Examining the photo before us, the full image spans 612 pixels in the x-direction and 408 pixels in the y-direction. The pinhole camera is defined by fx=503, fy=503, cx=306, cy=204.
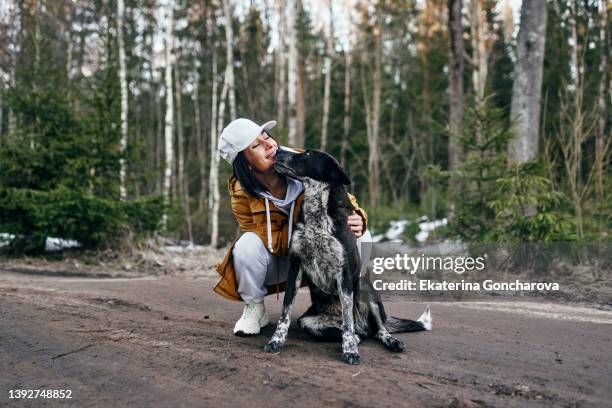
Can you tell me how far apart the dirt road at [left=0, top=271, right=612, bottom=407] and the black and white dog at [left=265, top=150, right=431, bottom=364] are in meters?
0.12

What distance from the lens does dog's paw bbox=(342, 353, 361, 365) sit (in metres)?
3.15

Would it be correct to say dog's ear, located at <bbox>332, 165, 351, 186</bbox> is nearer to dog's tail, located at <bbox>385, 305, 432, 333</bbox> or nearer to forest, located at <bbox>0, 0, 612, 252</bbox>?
dog's tail, located at <bbox>385, 305, 432, 333</bbox>

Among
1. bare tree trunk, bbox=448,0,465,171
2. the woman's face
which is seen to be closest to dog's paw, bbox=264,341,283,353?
the woman's face

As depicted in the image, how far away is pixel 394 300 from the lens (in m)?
5.79

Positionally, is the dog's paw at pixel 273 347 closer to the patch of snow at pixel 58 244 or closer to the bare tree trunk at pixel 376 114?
the patch of snow at pixel 58 244

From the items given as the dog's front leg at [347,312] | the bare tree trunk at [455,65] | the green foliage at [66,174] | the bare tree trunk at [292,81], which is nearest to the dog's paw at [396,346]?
the dog's front leg at [347,312]

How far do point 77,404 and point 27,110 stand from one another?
8255 mm

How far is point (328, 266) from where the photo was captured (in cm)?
336

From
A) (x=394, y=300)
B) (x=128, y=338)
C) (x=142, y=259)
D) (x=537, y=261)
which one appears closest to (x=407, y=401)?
(x=128, y=338)

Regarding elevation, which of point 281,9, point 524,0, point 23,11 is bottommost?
point 524,0

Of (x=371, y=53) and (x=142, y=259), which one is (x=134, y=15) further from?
(x=142, y=259)

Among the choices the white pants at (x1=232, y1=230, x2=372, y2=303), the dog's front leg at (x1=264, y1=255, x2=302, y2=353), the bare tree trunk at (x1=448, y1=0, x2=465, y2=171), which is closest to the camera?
the dog's front leg at (x1=264, y1=255, x2=302, y2=353)

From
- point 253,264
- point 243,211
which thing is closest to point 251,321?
point 253,264

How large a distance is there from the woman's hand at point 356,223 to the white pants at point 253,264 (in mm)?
108
